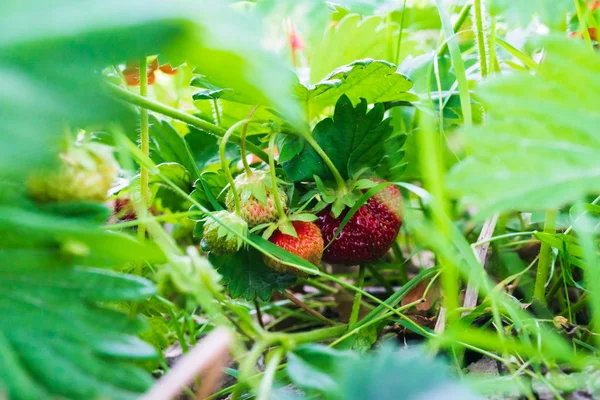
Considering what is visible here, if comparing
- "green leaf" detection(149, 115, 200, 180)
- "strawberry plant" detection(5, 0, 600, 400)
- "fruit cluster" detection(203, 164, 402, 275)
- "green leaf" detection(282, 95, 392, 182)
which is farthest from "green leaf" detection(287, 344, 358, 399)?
"green leaf" detection(149, 115, 200, 180)

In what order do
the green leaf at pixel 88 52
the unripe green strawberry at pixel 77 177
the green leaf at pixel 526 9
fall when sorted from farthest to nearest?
the green leaf at pixel 526 9 → the unripe green strawberry at pixel 77 177 → the green leaf at pixel 88 52

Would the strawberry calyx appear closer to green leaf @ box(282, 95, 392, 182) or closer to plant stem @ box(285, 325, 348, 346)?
green leaf @ box(282, 95, 392, 182)

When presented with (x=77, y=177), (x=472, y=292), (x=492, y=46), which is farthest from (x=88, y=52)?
(x=492, y=46)

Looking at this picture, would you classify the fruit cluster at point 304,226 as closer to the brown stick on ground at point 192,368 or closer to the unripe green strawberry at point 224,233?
the unripe green strawberry at point 224,233

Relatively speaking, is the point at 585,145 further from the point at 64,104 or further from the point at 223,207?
the point at 223,207

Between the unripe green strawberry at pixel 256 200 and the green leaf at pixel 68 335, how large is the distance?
28 cm

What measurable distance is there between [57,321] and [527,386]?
39 cm

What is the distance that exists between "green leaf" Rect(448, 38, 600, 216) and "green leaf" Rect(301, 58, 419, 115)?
271 millimetres

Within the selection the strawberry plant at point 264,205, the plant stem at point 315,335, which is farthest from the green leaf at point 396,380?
the plant stem at point 315,335

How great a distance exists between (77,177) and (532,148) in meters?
0.32

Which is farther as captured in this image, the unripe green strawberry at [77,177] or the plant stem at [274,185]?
the plant stem at [274,185]

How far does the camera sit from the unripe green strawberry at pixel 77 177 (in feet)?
1.28

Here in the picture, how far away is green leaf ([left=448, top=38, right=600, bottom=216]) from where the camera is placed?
0.36m

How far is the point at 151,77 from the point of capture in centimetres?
93
